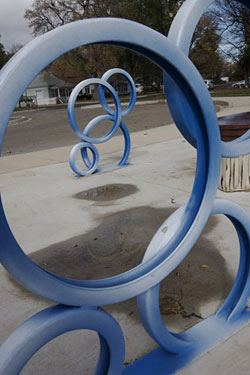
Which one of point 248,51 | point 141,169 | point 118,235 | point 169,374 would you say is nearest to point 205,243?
point 118,235

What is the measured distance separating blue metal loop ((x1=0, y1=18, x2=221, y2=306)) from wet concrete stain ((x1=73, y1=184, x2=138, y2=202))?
358 centimetres

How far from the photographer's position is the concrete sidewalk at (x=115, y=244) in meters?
2.49

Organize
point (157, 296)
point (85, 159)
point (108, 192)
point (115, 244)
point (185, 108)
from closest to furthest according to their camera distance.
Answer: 1. point (157, 296)
2. point (185, 108)
3. point (115, 244)
4. point (108, 192)
5. point (85, 159)

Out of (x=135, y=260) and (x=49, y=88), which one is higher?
(x=49, y=88)

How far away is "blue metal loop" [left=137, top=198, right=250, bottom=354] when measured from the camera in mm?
2133

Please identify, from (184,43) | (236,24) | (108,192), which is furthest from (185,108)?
(236,24)

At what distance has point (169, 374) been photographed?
7.38 ft

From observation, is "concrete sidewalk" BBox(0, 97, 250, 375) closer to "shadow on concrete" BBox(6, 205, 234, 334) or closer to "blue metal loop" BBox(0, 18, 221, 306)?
"shadow on concrete" BBox(6, 205, 234, 334)

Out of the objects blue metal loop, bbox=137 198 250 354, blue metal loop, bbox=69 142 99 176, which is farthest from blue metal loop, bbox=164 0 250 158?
blue metal loop, bbox=69 142 99 176

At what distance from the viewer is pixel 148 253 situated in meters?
2.26

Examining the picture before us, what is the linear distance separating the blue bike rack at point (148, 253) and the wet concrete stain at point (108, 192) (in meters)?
3.44

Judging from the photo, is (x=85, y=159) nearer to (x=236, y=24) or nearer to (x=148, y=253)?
(x=148, y=253)

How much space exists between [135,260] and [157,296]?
5.16 feet

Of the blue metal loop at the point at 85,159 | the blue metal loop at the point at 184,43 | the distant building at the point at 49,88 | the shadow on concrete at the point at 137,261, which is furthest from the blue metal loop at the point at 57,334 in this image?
the distant building at the point at 49,88
